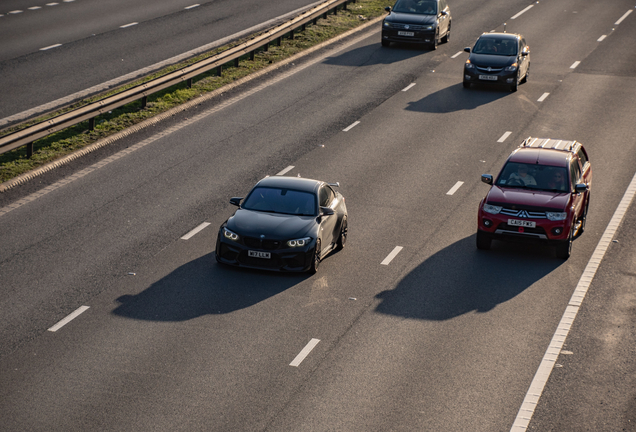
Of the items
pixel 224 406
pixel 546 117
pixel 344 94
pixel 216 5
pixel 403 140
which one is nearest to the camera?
pixel 224 406

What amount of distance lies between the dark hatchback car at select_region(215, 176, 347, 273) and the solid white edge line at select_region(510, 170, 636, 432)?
409cm

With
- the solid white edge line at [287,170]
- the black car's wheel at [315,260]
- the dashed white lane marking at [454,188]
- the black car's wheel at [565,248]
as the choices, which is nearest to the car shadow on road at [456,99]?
→ the dashed white lane marking at [454,188]

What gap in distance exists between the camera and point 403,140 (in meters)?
22.4

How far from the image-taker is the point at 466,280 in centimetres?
1419

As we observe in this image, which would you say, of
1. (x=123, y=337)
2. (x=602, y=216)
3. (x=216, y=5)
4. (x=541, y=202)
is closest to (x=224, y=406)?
(x=123, y=337)

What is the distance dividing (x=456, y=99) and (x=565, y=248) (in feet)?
39.4

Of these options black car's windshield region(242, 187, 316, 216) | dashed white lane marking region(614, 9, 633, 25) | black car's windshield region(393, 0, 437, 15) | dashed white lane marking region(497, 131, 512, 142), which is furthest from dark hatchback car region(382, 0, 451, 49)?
black car's windshield region(242, 187, 316, 216)

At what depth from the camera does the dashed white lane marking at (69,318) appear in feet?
39.3

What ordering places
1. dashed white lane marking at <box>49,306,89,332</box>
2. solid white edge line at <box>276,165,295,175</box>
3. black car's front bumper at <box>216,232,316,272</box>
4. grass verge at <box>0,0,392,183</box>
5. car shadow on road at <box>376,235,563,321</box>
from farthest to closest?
grass verge at <box>0,0,392,183</box> → solid white edge line at <box>276,165,295,175</box> → black car's front bumper at <box>216,232,316,272</box> → car shadow on road at <box>376,235,563,321</box> → dashed white lane marking at <box>49,306,89,332</box>

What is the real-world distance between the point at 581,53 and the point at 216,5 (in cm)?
1579

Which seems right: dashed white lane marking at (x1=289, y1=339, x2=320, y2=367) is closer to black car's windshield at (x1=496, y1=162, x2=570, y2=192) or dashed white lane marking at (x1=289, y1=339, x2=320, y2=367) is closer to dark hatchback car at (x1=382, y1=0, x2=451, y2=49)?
black car's windshield at (x1=496, y1=162, x2=570, y2=192)

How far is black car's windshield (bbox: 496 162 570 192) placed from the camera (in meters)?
15.9

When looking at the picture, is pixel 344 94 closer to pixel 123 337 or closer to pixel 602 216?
pixel 602 216

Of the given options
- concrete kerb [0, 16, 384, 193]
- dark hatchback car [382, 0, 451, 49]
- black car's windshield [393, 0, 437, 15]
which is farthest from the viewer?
black car's windshield [393, 0, 437, 15]
